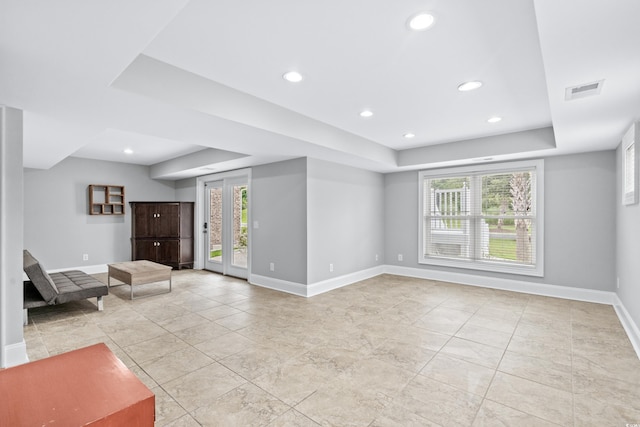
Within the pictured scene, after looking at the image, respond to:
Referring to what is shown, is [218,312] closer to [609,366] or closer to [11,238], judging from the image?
[11,238]

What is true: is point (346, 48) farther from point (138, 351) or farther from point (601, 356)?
point (601, 356)

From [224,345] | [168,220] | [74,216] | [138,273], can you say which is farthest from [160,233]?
[224,345]

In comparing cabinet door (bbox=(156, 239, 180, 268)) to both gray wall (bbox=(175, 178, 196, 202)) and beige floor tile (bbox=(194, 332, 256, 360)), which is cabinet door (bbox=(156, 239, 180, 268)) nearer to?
gray wall (bbox=(175, 178, 196, 202))

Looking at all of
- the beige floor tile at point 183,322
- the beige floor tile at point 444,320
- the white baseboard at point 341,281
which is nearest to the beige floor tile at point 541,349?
the beige floor tile at point 444,320

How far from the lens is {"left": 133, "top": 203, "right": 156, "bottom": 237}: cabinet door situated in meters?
6.84

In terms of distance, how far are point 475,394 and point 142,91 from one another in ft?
10.7

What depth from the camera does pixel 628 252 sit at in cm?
341

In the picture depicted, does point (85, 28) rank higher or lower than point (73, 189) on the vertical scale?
higher

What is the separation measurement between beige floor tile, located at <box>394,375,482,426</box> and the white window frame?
2584mm

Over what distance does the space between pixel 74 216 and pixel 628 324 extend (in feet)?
28.9

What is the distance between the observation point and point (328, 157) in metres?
4.82

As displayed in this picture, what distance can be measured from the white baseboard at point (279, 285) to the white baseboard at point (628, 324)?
3648 mm

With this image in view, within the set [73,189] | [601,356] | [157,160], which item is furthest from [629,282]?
[73,189]

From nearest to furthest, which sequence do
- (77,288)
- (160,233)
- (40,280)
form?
1. (40,280)
2. (77,288)
3. (160,233)
